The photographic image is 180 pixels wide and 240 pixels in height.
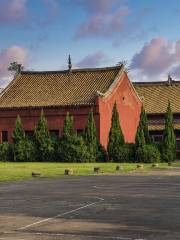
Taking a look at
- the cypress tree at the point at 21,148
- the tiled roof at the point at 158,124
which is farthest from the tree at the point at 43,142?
the tiled roof at the point at 158,124

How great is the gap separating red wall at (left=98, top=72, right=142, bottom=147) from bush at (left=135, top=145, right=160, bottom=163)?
4.06 metres

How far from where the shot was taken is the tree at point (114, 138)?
4547 cm

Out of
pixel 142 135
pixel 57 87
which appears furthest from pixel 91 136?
pixel 57 87

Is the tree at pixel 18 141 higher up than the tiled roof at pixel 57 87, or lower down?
lower down

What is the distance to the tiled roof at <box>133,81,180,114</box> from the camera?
57.4m

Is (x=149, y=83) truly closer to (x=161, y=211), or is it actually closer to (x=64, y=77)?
(x=64, y=77)

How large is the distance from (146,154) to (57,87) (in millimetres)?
11848

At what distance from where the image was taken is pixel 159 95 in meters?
59.5

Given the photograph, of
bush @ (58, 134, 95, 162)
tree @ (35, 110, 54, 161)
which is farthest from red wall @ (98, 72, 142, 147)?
tree @ (35, 110, 54, 161)

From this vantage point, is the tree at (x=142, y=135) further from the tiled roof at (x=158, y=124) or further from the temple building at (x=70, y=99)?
the tiled roof at (x=158, y=124)

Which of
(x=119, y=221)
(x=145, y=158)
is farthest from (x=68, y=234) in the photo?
(x=145, y=158)

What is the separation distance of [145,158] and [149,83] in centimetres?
1888

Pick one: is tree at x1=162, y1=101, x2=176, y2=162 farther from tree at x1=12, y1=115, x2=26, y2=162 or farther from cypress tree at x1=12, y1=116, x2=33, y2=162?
A: tree at x1=12, y1=115, x2=26, y2=162

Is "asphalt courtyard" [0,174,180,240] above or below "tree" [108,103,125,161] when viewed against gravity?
below
